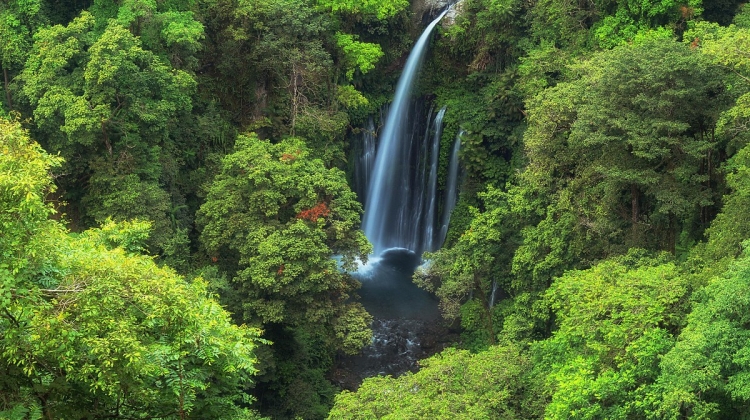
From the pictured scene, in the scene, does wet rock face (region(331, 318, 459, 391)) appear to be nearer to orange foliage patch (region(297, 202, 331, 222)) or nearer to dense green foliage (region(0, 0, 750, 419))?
dense green foliage (region(0, 0, 750, 419))

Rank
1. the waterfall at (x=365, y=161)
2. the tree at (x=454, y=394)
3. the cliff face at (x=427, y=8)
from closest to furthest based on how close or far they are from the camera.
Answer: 1. the tree at (x=454, y=394)
2. the waterfall at (x=365, y=161)
3. the cliff face at (x=427, y=8)

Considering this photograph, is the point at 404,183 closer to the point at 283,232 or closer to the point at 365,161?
the point at 365,161

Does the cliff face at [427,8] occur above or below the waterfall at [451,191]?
above

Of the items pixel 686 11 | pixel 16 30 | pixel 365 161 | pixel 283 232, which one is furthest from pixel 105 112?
pixel 686 11

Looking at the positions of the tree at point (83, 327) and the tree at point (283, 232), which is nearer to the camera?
the tree at point (83, 327)

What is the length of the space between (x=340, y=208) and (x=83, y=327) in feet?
39.9

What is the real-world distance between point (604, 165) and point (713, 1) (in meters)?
6.83

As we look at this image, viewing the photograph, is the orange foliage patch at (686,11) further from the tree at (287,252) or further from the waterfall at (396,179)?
the waterfall at (396,179)

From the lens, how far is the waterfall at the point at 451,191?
24.9 metres

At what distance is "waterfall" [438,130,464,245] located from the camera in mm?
24906

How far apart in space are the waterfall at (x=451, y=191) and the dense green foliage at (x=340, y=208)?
483 millimetres

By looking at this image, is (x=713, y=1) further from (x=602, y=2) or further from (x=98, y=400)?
(x=98, y=400)

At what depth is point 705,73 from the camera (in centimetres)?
1361

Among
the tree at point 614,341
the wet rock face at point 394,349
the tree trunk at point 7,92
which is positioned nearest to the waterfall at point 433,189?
the wet rock face at point 394,349
